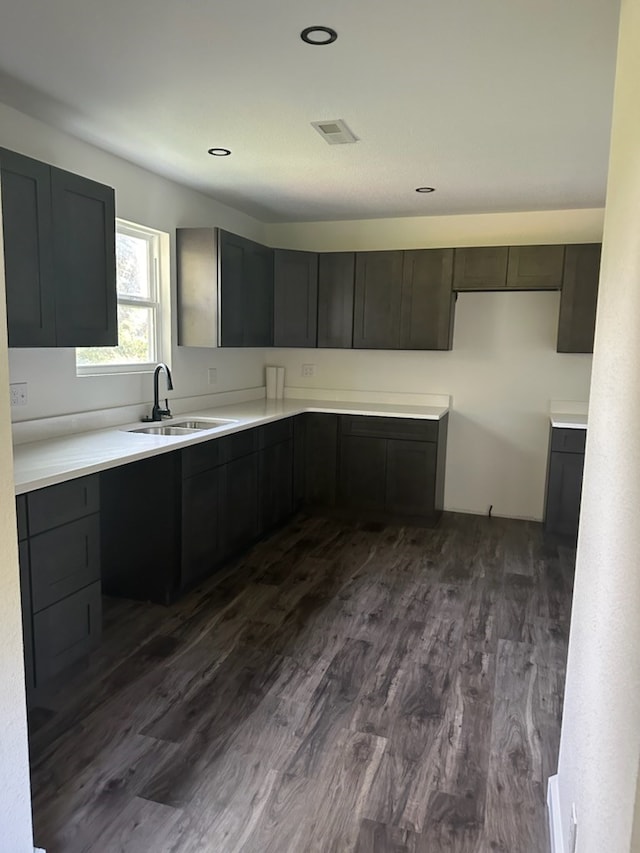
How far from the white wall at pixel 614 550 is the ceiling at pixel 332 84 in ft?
2.28

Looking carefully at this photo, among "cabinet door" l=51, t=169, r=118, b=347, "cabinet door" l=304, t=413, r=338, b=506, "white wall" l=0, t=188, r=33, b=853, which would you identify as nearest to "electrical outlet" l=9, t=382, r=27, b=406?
"cabinet door" l=51, t=169, r=118, b=347

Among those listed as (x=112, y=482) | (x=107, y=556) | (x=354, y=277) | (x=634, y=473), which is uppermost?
(x=354, y=277)

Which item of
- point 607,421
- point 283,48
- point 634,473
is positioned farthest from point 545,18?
point 634,473

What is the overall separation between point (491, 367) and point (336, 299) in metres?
1.41

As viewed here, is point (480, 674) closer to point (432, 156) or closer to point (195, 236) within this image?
point (432, 156)

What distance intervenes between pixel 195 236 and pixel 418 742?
3.29 metres

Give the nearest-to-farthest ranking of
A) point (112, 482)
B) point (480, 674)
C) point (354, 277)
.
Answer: point (480, 674)
point (112, 482)
point (354, 277)

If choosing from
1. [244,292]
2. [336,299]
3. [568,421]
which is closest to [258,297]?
[244,292]

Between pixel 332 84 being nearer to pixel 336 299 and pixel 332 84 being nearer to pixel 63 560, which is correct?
pixel 63 560

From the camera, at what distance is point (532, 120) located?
2.70 metres

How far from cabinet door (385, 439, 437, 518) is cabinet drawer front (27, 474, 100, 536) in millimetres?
2593

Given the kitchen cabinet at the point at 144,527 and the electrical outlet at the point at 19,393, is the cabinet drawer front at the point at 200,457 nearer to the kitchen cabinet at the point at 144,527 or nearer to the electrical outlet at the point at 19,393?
the kitchen cabinet at the point at 144,527

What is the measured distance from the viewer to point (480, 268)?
4.47 metres

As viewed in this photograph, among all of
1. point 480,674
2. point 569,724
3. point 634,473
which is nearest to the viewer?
point 634,473
